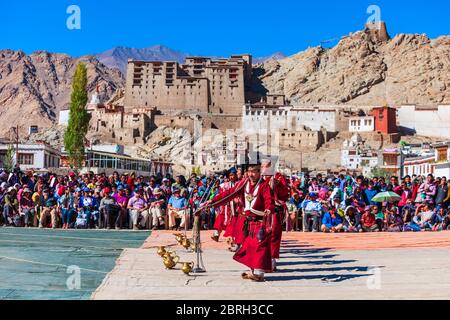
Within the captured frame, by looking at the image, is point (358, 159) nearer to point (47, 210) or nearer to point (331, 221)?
point (331, 221)

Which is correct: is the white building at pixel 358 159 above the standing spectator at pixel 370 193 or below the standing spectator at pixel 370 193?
above

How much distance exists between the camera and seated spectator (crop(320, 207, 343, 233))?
50.8 ft

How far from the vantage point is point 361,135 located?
8481cm

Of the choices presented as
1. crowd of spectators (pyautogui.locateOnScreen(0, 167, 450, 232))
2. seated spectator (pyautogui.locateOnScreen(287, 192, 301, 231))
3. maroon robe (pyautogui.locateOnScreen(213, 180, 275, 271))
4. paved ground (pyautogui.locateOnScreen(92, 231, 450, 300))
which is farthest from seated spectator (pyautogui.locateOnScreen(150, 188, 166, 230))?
maroon robe (pyautogui.locateOnScreen(213, 180, 275, 271))

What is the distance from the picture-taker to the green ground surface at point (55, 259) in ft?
21.7

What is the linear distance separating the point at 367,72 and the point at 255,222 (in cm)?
11056

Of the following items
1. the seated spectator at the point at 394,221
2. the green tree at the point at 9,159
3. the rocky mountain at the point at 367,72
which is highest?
the rocky mountain at the point at 367,72

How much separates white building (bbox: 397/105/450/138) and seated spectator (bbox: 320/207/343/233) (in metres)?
78.1

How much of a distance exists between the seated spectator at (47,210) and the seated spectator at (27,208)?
0.88 ft

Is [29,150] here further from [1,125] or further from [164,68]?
[1,125]

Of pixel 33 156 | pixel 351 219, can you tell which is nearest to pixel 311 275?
pixel 351 219

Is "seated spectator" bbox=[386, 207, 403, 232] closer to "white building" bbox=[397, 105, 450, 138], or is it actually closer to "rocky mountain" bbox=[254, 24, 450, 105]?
"white building" bbox=[397, 105, 450, 138]

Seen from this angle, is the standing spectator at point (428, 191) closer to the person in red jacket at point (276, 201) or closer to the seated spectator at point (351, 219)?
the seated spectator at point (351, 219)

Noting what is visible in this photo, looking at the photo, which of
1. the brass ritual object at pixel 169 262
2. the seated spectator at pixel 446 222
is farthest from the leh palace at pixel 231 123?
the brass ritual object at pixel 169 262
